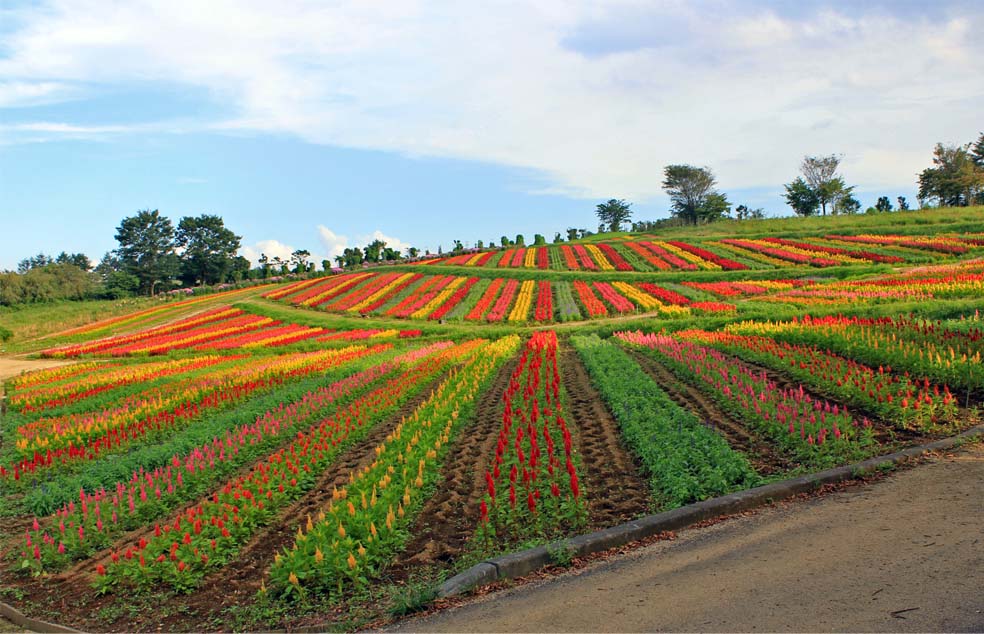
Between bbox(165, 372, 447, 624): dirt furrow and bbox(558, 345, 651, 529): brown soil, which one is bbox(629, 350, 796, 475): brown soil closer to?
bbox(558, 345, 651, 529): brown soil

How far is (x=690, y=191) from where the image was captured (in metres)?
90.4

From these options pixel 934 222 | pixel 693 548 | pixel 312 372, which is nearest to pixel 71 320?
pixel 312 372

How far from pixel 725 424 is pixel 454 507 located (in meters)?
5.16

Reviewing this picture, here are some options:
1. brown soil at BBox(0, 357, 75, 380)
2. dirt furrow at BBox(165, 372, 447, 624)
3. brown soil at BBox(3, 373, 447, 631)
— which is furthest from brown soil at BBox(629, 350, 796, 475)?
brown soil at BBox(0, 357, 75, 380)

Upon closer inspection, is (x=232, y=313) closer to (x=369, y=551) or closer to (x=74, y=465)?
(x=74, y=465)

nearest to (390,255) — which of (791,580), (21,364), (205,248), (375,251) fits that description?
(375,251)

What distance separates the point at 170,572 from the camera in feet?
21.6

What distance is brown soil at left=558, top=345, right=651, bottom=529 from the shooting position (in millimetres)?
7531

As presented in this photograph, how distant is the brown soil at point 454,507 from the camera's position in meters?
6.76

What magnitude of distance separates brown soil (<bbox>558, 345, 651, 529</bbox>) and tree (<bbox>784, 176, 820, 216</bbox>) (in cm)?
7509

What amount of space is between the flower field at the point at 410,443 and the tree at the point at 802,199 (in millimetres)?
55410

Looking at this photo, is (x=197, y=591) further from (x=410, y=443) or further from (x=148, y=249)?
(x=148, y=249)

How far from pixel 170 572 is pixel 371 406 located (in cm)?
718

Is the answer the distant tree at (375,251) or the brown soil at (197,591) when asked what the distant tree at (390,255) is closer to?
the distant tree at (375,251)
